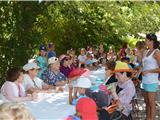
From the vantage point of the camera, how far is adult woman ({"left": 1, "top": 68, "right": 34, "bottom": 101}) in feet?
15.4

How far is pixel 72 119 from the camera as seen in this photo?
11.4 feet

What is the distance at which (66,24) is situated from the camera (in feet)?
57.9

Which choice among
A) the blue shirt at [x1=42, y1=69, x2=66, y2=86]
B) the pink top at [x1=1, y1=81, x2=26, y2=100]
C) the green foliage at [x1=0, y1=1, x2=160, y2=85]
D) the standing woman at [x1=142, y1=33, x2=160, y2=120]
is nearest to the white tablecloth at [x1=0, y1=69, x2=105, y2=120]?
the pink top at [x1=1, y1=81, x2=26, y2=100]

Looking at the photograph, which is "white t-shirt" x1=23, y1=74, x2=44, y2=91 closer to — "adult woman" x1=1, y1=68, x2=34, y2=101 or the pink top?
"adult woman" x1=1, y1=68, x2=34, y2=101

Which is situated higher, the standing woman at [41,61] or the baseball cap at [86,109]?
the standing woman at [41,61]

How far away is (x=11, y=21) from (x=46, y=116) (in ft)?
17.6

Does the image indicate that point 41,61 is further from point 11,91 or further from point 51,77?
point 11,91

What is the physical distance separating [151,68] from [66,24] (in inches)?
473

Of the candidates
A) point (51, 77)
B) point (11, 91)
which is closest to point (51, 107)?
point (11, 91)

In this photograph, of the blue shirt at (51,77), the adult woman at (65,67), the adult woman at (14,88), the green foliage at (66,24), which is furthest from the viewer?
the green foliage at (66,24)

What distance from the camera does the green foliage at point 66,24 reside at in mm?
8938

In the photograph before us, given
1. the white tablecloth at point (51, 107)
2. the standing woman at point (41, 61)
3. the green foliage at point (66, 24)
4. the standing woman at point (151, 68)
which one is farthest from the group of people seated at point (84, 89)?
the green foliage at point (66, 24)

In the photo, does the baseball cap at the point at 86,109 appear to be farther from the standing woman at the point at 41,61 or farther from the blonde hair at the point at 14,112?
the standing woman at the point at 41,61

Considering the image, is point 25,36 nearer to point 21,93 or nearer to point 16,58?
point 16,58
